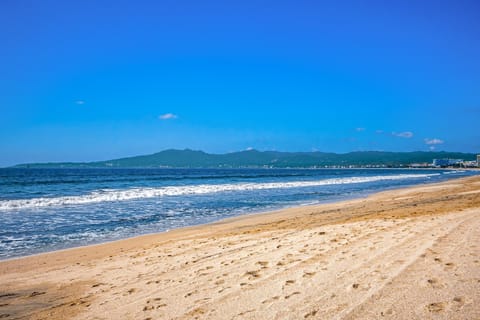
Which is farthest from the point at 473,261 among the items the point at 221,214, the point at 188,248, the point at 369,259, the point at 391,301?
the point at 221,214

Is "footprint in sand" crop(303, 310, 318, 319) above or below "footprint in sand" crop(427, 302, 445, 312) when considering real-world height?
below

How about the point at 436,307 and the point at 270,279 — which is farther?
the point at 270,279

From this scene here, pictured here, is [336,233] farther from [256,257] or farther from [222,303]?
[222,303]

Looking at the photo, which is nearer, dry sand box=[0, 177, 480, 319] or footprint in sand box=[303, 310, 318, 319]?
footprint in sand box=[303, 310, 318, 319]

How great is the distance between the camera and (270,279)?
18.3ft

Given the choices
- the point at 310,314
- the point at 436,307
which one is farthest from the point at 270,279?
the point at 436,307

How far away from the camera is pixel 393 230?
9031mm

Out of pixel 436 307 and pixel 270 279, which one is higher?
pixel 436 307

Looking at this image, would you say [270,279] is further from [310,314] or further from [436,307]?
[436,307]

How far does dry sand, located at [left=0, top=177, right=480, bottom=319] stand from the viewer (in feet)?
14.3

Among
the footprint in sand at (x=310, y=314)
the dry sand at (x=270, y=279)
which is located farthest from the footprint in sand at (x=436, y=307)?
the footprint in sand at (x=310, y=314)

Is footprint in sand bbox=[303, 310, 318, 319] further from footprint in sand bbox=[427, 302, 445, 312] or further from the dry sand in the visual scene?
footprint in sand bbox=[427, 302, 445, 312]

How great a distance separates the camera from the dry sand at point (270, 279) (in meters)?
4.37

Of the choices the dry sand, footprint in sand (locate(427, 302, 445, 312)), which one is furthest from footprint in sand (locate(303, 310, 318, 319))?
footprint in sand (locate(427, 302, 445, 312))
